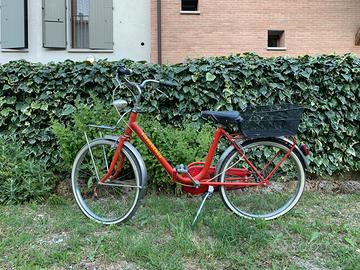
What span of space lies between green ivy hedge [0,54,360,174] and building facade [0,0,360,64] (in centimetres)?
476

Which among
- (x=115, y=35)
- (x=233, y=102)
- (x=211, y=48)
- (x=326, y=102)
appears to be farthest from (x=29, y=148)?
(x=211, y=48)

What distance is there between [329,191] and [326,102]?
102cm

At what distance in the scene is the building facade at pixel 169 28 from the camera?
8.55m

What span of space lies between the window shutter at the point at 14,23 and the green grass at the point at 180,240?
6.08 meters

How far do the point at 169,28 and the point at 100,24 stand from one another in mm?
1634

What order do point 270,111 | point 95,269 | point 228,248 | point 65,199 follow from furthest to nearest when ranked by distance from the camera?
point 65,199
point 270,111
point 228,248
point 95,269

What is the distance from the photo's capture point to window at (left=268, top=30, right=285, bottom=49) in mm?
9500

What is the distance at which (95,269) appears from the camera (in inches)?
94.0

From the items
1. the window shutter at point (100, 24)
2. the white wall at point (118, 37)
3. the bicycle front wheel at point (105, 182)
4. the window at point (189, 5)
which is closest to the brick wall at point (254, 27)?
the white wall at point (118, 37)

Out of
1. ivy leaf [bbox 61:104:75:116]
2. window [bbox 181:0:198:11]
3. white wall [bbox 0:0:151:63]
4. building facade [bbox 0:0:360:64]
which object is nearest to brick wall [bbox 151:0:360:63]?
building facade [bbox 0:0:360:64]

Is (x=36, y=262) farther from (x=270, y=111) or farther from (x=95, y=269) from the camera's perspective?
(x=270, y=111)

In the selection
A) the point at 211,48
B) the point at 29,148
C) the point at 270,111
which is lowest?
the point at 29,148

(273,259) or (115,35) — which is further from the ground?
(115,35)

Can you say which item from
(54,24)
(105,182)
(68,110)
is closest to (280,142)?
(105,182)
